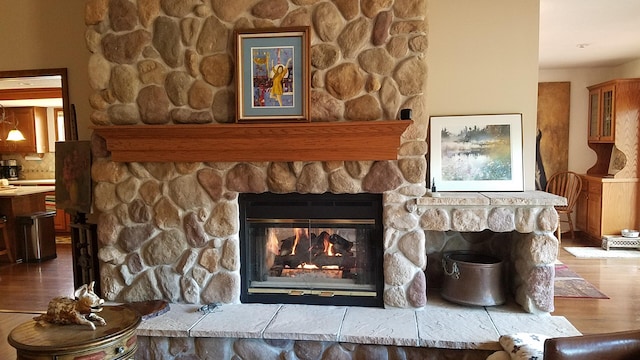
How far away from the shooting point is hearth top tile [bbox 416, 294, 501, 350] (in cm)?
261

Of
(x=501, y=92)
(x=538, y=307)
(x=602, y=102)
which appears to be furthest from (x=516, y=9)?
(x=602, y=102)

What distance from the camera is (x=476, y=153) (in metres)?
3.40

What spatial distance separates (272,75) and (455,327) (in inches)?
75.1

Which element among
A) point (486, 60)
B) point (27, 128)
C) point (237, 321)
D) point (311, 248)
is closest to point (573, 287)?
point (486, 60)

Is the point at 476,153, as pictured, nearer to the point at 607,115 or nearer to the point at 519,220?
the point at 519,220

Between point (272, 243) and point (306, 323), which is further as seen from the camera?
point (272, 243)

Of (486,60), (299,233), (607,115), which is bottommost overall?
(299,233)

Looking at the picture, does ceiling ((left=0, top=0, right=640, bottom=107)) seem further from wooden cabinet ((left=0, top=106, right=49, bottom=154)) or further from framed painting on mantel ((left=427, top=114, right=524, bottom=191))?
wooden cabinet ((left=0, top=106, right=49, bottom=154))

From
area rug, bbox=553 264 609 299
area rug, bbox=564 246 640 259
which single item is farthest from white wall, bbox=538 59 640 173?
area rug, bbox=553 264 609 299

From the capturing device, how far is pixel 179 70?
3096 millimetres

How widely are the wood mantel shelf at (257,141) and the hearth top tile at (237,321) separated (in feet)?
3.24

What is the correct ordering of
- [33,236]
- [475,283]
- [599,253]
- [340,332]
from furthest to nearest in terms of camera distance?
1. [33,236]
2. [599,253]
3. [475,283]
4. [340,332]

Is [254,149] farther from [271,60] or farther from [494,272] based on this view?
[494,272]

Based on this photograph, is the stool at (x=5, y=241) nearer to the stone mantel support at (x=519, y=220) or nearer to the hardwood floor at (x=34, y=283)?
the hardwood floor at (x=34, y=283)
